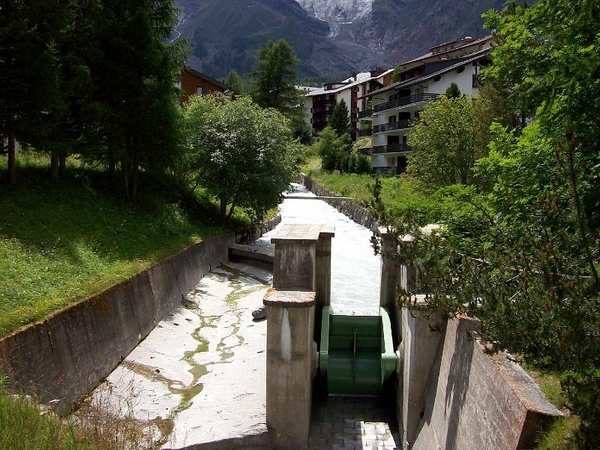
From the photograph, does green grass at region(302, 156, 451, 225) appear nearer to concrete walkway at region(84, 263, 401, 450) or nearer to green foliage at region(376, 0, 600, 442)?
green foliage at region(376, 0, 600, 442)

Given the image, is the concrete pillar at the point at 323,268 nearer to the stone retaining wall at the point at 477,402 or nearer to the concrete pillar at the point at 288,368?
the concrete pillar at the point at 288,368

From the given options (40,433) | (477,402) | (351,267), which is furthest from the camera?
(351,267)

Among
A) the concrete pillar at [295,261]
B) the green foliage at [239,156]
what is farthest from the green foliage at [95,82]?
the concrete pillar at [295,261]

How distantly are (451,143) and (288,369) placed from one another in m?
15.3

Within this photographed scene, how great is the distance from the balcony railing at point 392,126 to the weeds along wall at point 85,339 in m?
36.8

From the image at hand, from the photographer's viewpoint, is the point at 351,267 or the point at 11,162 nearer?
the point at 11,162

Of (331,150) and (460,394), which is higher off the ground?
(331,150)

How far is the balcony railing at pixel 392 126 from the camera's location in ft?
158

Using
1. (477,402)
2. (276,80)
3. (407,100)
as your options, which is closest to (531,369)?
(477,402)

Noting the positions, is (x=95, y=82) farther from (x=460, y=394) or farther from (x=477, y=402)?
(x=477, y=402)

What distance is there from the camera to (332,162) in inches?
2328

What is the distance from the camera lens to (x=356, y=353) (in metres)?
12.4

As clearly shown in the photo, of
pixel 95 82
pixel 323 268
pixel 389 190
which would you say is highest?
pixel 95 82

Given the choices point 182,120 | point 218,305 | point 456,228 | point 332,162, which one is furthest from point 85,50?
point 332,162
